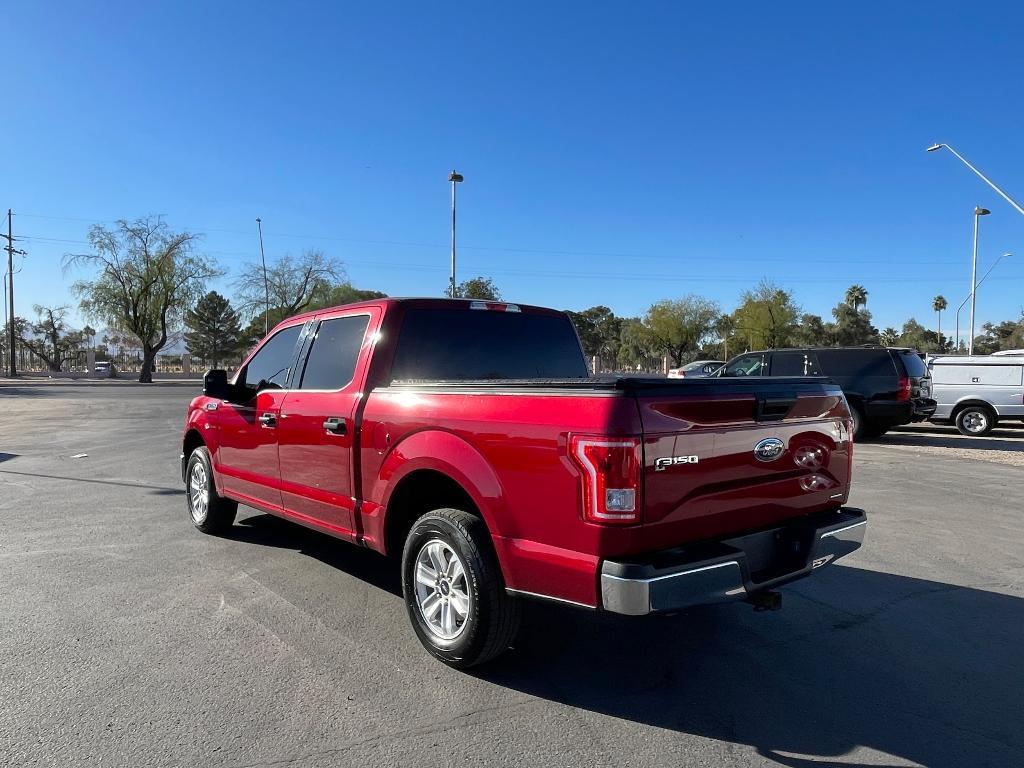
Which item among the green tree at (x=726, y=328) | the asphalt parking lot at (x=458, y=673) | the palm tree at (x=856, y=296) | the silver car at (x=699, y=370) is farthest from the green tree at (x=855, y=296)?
the asphalt parking lot at (x=458, y=673)

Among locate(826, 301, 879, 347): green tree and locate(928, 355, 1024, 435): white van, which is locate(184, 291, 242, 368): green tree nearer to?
locate(826, 301, 879, 347): green tree

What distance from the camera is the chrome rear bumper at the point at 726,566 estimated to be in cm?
281

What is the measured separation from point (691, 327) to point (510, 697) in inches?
2564

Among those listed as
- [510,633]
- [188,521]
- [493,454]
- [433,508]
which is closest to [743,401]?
[493,454]

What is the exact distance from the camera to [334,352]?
4754mm

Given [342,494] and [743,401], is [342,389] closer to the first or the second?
[342,494]

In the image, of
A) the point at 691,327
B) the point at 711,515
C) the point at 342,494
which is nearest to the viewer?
the point at 711,515

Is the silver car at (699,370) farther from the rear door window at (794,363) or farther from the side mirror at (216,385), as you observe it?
the side mirror at (216,385)

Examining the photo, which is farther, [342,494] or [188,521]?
[188,521]

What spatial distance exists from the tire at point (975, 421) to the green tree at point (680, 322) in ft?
160

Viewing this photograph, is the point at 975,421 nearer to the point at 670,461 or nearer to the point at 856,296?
Result: the point at 670,461

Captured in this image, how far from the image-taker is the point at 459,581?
11.6 ft

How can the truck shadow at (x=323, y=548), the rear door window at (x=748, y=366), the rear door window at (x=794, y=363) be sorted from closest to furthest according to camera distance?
the truck shadow at (x=323, y=548) < the rear door window at (x=794, y=363) < the rear door window at (x=748, y=366)

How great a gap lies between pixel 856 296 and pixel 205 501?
88.6m
